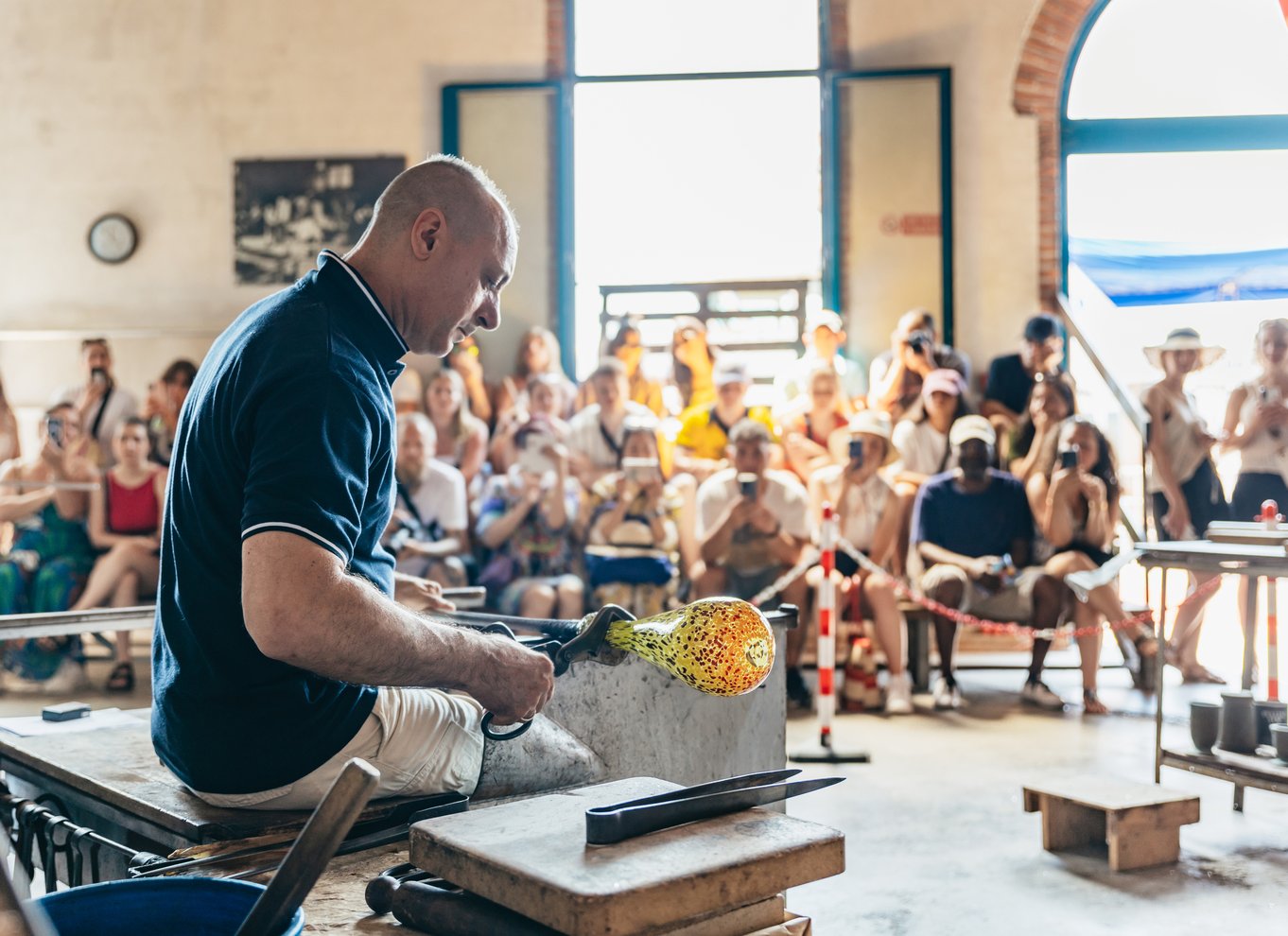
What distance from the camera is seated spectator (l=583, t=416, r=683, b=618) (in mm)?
6219

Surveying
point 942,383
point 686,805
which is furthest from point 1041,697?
point 686,805

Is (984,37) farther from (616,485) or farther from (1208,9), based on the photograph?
(616,485)

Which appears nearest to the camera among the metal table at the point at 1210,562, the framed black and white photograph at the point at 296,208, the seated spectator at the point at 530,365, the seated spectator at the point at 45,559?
the metal table at the point at 1210,562

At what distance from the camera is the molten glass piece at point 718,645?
75.6 inches

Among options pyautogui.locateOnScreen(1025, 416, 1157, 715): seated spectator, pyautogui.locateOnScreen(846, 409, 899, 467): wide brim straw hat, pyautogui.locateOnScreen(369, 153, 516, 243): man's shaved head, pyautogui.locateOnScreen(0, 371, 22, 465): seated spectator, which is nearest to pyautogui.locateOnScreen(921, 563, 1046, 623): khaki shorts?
pyautogui.locateOnScreen(1025, 416, 1157, 715): seated spectator

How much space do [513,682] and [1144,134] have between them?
28.5 ft

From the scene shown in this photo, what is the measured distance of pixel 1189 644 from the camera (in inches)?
265

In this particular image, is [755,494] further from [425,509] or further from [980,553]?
[425,509]

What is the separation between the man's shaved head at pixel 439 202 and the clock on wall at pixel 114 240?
8.40 meters

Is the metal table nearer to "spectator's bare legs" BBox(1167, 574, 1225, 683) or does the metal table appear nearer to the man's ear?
"spectator's bare legs" BBox(1167, 574, 1225, 683)

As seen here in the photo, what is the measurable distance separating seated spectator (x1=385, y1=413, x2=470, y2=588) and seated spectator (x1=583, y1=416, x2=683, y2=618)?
69 centimetres

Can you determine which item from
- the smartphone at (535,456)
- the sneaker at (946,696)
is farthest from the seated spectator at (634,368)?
the sneaker at (946,696)

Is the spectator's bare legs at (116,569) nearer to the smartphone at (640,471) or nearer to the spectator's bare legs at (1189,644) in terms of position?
the smartphone at (640,471)

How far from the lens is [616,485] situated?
6.42m
